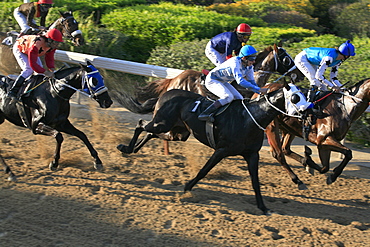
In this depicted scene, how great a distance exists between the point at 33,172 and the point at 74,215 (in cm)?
148

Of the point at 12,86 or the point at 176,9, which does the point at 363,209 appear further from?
the point at 176,9

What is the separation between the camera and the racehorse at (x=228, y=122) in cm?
548

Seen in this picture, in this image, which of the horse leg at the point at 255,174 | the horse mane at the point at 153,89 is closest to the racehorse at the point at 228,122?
the horse leg at the point at 255,174

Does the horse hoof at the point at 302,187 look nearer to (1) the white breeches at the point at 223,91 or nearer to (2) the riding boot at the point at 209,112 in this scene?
(1) the white breeches at the point at 223,91

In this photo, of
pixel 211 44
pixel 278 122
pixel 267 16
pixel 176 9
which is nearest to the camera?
pixel 278 122

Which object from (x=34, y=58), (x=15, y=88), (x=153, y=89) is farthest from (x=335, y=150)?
(x=15, y=88)

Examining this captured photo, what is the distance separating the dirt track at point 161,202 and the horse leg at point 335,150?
0.62 ft

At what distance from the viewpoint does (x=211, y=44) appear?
772 centimetres

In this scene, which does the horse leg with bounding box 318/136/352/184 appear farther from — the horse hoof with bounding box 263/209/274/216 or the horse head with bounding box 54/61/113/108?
the horse head with bounding box 54/61/113/108

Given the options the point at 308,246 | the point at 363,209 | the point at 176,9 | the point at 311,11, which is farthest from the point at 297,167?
the point at 311,11

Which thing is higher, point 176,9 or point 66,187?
point 176,9

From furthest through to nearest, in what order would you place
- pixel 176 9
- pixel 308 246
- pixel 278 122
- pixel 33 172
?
pixel 176 9, pixel 278 122, pixel 33 172, pixel 308 246

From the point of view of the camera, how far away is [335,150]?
6.42 m

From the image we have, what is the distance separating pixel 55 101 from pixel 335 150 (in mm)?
3784
